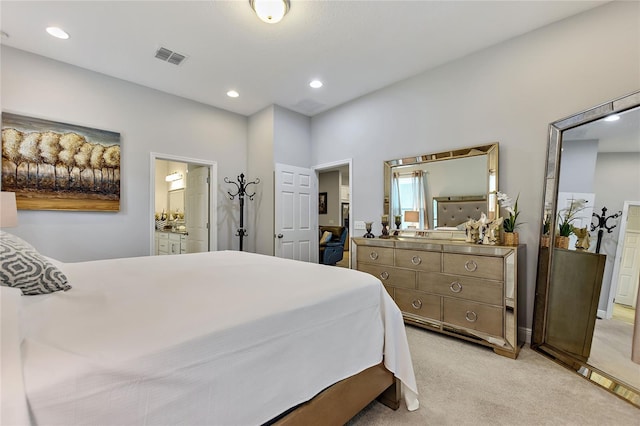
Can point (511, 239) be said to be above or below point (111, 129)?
below

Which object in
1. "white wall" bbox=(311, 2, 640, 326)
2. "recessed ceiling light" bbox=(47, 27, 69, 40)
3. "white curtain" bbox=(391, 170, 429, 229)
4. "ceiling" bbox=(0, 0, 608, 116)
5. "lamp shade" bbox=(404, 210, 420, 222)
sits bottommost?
"lamp shade" bbox=(404, 210, 420, 222)

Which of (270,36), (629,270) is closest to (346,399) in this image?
(629,270)

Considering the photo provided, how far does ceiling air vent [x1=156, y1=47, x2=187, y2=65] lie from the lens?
9.73 feet

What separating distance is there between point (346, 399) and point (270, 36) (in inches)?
119

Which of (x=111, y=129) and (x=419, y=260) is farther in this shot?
(x=111, y=129)

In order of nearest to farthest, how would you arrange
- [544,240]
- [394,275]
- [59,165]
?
[544,240], [394,275], [59,165]

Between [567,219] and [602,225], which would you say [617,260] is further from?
[567,219]

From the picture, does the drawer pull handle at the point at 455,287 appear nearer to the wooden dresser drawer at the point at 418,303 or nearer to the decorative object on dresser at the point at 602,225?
the wooden dresser drawer at the point at 418,303

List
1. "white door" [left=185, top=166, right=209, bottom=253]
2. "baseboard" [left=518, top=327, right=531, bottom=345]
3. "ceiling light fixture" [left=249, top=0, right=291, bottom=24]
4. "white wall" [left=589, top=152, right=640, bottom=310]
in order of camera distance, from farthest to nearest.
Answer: "white door" [left=185, top=166, right=209, bottom=253] < "baseboard" [left=518, top=327, right=531, bottom=345] < "ceiling light fixture" [left=249, top=0, right=291, bottom=24] < "white wall" [left=589, top=152, right=640, bottom=310]

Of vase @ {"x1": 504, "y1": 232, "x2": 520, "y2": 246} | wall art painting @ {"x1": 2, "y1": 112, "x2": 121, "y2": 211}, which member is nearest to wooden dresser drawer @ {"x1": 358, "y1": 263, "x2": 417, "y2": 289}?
vase @ {"x1": 504, "y1": 232, "x2": 520, "y2": 246}

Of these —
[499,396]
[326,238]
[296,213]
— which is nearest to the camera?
[499,396]

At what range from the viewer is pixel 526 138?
2656 mm

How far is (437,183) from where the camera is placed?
129 inches

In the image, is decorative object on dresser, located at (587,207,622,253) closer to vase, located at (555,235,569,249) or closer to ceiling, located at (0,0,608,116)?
vase, located at (555,235,569,249)
